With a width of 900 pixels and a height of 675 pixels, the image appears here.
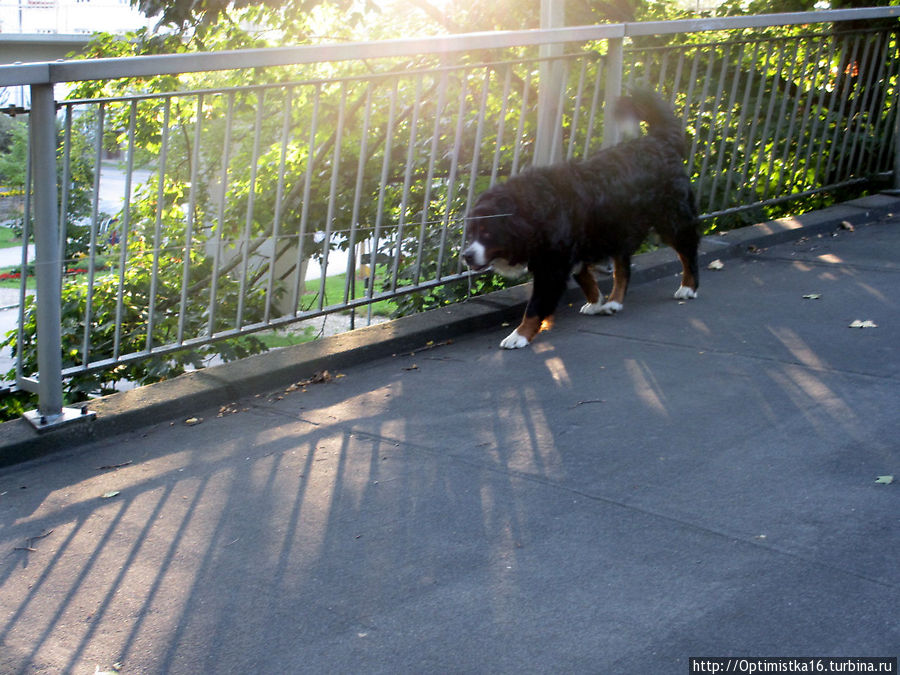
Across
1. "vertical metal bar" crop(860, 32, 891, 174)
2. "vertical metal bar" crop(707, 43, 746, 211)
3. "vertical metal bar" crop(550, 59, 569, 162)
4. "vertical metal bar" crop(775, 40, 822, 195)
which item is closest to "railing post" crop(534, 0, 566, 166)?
"vertical metal bar" crop(550, 59, 569, 162)

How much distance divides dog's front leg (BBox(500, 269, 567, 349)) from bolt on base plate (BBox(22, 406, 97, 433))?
2.04m

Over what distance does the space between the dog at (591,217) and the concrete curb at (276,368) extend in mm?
371

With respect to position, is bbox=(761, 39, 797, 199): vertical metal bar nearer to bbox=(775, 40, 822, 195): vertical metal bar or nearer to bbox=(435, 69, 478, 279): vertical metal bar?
bbox=(775, 40, 822, 195): vertical metal bar

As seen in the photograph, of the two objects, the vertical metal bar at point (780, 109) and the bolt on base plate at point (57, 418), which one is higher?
the vertical metal bar at point (780, 109)

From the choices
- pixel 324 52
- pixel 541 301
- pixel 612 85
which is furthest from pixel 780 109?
pixel 324 52

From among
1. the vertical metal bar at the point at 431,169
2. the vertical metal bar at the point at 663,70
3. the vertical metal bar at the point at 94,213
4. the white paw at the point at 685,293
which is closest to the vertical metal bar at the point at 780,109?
the vertical metal bar at the point at 663,70

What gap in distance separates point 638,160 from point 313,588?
3.50 metres

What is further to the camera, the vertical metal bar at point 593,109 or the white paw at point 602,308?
the vertical metal bar at point 593,109

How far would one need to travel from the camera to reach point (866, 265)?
21.3 feet

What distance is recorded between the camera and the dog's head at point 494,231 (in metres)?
4.96

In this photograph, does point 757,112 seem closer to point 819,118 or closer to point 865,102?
point 819,118

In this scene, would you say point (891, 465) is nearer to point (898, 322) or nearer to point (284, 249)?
point (898, 322)

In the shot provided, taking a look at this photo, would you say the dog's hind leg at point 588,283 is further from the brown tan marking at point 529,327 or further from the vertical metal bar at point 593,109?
the vertical metal bar at point 593,109

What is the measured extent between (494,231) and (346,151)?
3536 mm
